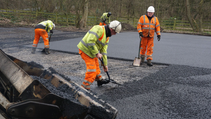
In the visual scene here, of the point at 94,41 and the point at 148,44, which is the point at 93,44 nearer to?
the point at 94,41

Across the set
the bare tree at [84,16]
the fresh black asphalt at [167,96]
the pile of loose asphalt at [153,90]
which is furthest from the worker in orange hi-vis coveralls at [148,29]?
the bare tree at [84,16]

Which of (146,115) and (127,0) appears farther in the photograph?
(127,0)

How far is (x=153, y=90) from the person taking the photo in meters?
4.05

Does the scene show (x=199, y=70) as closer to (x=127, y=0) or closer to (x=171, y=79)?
(x=171, y=79)

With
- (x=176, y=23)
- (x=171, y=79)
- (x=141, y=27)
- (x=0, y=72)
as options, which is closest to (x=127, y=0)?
(x=176, y=23)

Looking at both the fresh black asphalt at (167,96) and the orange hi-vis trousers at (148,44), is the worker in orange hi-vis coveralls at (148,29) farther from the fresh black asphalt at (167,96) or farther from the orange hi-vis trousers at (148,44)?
the fresh black asphalt at (167,96)

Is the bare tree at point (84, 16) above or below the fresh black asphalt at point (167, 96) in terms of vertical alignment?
above

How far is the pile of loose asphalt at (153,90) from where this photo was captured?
123 inches

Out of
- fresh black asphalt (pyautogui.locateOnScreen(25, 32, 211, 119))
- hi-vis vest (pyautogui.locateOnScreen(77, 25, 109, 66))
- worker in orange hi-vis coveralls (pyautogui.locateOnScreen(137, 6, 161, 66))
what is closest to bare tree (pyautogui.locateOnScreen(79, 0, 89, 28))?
worker in orange hi-vis coveralls (pyautogui.locateOnScreen(137, 6, 161, 66))

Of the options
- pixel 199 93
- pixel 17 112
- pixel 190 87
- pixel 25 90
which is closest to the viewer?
pixel 17 112

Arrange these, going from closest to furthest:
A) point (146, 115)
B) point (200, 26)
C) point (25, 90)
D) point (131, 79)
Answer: point (25, 90) < point (146, 115) < point (131, 79) < point (200, 26)

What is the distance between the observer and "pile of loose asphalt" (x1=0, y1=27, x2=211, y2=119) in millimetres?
3131

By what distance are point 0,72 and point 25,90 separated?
112 centimetres

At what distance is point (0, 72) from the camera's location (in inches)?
123
